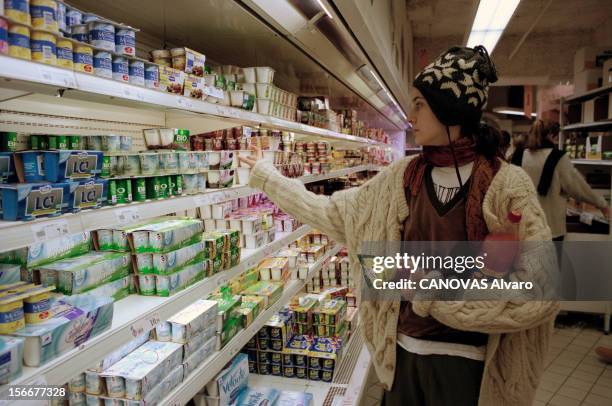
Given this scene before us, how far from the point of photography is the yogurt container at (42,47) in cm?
106

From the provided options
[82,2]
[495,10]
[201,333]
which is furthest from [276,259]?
[495,10]

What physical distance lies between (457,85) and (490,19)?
3325 mm

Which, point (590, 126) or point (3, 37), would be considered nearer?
point (3, 37)

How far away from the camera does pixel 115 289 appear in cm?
155

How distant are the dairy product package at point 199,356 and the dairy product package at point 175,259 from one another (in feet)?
1.24

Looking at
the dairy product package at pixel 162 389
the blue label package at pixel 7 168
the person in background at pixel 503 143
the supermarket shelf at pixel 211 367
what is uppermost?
the person in background at pixel 503 143

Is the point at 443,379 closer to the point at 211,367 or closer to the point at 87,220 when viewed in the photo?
the point at 211,367

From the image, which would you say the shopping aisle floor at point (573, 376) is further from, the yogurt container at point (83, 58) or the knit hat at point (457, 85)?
the yogurt container at point (83, 58)

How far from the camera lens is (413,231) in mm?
1504

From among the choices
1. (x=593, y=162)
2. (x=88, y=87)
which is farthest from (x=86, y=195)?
(x=593, y=162)

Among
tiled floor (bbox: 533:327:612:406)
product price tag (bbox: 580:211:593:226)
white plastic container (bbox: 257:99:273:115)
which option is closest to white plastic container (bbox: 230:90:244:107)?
white plastic container (bbox: 257:99:273:115)

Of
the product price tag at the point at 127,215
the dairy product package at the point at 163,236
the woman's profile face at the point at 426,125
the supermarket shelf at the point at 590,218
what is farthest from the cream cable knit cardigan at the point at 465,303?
the supermarket shelf at the point at 590,218

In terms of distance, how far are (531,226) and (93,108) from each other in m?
1.71

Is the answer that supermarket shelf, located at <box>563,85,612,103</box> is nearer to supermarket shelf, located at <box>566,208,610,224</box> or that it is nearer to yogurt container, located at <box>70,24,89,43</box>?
supermarket shelf, located at <box>566,208,610,224</box>
